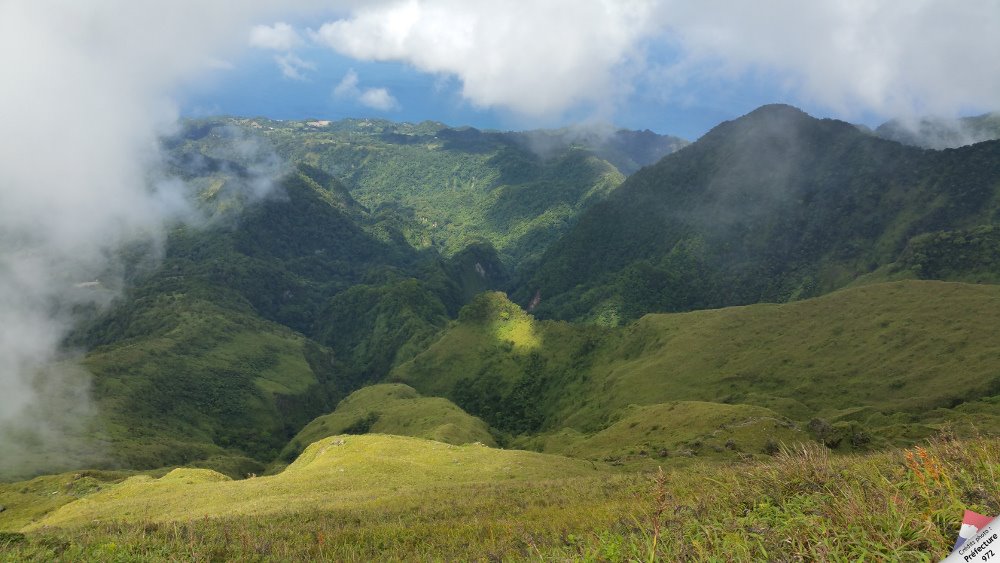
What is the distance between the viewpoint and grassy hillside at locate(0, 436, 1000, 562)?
6836 mm

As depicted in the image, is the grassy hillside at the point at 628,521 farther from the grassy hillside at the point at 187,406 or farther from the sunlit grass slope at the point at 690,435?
the grassy hillside at the point at 187,406

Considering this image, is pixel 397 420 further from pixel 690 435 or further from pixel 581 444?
pixel 690 435

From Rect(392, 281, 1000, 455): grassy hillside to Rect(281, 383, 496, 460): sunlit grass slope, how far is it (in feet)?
55.2

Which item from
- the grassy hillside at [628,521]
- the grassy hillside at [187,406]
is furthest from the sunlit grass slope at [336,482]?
the grassy hillside at [187,406]

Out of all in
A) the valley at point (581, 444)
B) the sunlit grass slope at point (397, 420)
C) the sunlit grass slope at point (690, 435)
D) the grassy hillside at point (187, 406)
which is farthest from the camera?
the grassy hillside at point (187, 406)

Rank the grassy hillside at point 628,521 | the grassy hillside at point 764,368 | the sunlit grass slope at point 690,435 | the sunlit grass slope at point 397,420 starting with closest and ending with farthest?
the grassy hillside at point 628,521 → the sunlit grass slope at point 690,435 → the grassy hillside at point 764,368 → the sunlit grass slope at point 397,420

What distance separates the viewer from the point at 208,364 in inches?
7554

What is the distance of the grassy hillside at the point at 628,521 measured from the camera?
22.4 feet

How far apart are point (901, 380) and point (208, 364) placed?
653 ft

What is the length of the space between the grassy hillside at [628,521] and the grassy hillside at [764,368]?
40.8 meters

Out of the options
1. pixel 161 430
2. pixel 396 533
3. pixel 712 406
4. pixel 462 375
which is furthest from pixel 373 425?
pixel 396 533

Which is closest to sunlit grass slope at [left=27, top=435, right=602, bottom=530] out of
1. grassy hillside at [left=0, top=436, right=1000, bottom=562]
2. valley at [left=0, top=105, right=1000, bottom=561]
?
valley at [left=0, top=105, right=1000, bottom=561]

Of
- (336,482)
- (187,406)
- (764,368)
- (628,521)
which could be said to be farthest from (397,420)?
(628,521)

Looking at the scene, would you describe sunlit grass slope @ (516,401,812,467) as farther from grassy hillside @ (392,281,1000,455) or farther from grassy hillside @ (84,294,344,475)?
grassy hillside @ (84,294,344,475)
